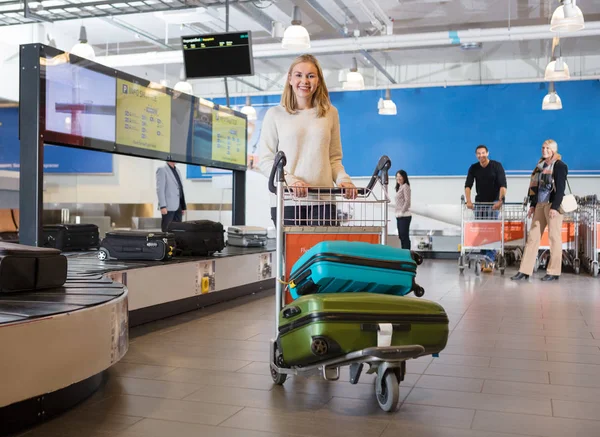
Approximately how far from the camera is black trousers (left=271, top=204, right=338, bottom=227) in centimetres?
334

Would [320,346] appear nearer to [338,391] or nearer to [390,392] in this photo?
[390,392]

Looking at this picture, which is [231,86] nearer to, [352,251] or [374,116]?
[374,116]

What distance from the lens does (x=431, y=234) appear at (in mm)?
14438

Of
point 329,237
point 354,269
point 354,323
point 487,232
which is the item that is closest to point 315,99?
point 329,237

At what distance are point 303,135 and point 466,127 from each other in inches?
507

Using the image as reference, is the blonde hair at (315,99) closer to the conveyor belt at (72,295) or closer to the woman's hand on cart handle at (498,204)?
the conveyor belt at (72,295)

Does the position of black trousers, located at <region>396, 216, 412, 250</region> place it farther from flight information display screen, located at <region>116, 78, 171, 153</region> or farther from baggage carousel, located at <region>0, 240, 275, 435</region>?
baggage carousel, located at <region>0, 240, 275, 435</region>

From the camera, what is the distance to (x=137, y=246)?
518 cm

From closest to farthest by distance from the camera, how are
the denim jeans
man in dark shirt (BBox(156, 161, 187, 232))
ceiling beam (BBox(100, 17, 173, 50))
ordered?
man in dark shirt (BBox(156, 161, 187, 232)) → the denim jeans → ceiling beam (BBox(100, 17, 173, 50))

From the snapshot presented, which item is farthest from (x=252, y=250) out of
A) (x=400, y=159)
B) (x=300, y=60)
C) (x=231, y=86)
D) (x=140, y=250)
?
(x=231, y=86)

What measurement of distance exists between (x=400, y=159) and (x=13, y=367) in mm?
14255

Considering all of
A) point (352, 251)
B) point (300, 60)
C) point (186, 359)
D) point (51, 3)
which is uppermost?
point (51, 3)

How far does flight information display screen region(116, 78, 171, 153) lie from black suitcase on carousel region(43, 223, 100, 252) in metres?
1.03

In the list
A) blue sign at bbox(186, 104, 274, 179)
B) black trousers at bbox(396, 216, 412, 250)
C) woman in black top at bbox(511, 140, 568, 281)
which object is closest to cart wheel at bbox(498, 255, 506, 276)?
woman in black top at bbox(511, 140, 568, 281)
